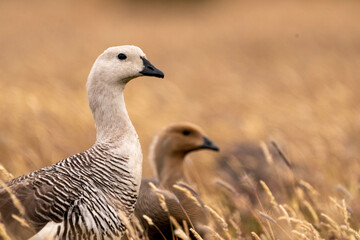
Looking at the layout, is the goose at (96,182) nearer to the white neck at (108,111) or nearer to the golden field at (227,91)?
the white neck at (108,111)

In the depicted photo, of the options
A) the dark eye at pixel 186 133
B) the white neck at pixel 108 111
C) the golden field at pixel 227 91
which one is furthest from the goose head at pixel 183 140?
the white neck at pixel 108 111

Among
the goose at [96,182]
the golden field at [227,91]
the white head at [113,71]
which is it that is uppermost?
the white head at [113,71]

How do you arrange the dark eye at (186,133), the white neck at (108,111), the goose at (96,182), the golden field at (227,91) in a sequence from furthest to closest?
the dark eye at (186,133)
the golden field at (227,91)
the white neck at (108,111)
the goose at (96,182)

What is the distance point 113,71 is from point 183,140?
2124 millimetres

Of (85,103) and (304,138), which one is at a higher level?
(85,103)

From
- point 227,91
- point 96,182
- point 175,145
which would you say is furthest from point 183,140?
point 227,91

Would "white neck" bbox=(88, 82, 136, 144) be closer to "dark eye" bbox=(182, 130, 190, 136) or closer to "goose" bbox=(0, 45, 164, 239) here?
"goose" bbox=(0, 45, 164, 239)

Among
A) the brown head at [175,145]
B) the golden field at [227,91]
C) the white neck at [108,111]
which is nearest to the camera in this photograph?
the white neck at [108,111]

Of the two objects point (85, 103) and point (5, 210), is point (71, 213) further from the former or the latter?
point (85, 103)

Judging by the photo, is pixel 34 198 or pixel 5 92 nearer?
pixel 34 198

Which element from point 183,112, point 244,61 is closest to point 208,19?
point 244,61

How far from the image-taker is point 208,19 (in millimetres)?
20953

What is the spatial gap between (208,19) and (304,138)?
46.4 feet

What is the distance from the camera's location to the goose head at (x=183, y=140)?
569 centimetres
